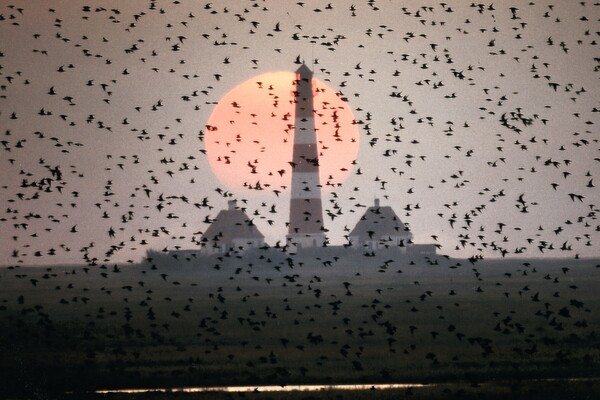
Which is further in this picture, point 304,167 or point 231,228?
point 231,228

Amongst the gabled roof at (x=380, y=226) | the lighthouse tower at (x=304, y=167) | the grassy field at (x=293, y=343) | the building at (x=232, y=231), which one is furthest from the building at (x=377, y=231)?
the grassy field at (x=293, y=343)

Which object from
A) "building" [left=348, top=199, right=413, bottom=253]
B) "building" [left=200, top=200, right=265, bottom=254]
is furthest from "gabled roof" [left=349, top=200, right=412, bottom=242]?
"building" [left=200, top=200, right=265, bottom=254]

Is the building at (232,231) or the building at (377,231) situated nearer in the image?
the building at (232,231)

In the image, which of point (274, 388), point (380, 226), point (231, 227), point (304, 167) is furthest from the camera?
point (380, 226)

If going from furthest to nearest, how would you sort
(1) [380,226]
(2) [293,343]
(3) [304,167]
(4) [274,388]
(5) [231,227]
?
(1) [380,226] < (5) [231,227] < (3) [304,167] < (2) [293,343] < (4) [274,388]

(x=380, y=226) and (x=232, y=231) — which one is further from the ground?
(x=380, y=226)

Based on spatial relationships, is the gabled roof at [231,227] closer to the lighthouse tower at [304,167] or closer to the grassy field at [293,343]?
the lighthouse tower at [304,167]

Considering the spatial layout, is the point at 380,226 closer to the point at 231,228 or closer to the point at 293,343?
the point at 231,228

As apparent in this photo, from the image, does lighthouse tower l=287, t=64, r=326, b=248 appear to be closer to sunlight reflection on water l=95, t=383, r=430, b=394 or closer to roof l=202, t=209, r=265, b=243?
roof l=202, t=209, r=265, b=243

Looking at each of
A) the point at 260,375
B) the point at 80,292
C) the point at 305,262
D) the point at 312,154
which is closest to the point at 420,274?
the point at 305,262

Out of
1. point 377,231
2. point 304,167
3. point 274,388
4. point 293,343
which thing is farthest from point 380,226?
point 274,388

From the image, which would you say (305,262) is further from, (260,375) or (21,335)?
(260,375)

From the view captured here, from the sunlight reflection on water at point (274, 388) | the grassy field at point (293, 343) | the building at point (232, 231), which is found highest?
the building at point (232, 231)
